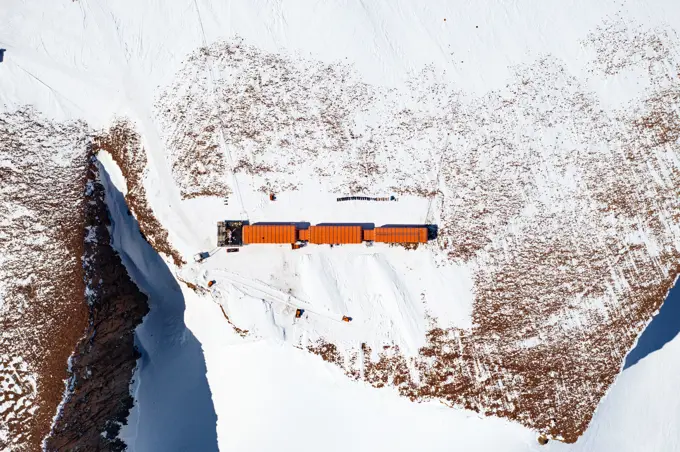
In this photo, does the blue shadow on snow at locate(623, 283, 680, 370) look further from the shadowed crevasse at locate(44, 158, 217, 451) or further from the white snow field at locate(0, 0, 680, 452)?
the shadowed crevasse at locate(44, 158, 217, 451)

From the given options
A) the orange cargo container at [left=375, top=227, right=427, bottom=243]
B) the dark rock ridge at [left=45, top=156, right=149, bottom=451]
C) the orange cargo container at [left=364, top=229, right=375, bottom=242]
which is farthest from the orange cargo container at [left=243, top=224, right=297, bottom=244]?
the dark rock ridge at [left=45, top=156, right=149, bottom=451]

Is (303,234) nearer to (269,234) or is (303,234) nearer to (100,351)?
(269,234)

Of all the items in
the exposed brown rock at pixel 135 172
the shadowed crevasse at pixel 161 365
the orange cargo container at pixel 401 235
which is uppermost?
the exposed brown rock at pixel 135 172

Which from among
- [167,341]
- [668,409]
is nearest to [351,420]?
[167,341]

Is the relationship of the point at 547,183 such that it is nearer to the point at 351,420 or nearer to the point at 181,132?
the point at 351,420

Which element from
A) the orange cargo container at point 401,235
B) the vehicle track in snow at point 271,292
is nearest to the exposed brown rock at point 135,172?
the vehicle track in snow at point 271,292

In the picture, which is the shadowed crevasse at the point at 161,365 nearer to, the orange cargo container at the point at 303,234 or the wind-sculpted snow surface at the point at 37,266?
the wind-sculpted snow surface at the point at 37,266
